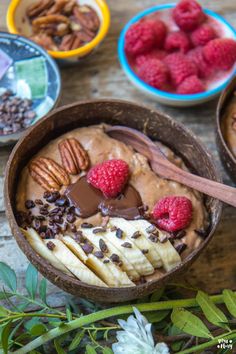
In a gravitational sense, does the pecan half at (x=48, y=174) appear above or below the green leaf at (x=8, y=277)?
above

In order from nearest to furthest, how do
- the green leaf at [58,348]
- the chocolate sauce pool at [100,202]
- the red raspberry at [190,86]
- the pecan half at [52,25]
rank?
the green leaf at [58,348] < the chocolate sauce pool at [100,202] < the red raspberry at [190,86] < the pecan half at [52,25]

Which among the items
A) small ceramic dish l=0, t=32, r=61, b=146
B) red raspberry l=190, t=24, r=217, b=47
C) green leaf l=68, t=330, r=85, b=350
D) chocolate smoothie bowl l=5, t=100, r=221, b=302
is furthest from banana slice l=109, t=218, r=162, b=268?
red raspberry l=190, t=24, r=217, b=47

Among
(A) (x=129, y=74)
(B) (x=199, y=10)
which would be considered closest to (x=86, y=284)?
(A) (x=129, y=74)

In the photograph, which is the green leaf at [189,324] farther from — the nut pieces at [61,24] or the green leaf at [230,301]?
the nut pieces at [61,24]

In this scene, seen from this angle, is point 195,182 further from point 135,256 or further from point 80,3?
point 80,3

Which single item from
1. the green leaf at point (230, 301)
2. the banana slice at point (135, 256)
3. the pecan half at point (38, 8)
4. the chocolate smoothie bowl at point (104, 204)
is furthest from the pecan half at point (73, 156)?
the pecan half at point (38, 8)

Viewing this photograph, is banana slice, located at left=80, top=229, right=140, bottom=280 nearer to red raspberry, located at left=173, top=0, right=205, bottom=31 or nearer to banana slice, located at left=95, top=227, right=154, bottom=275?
banana slice, located at left=95, top=227, right=154, bottom=275

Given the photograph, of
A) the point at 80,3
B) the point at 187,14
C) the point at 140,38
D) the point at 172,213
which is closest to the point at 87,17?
the point at 80,3

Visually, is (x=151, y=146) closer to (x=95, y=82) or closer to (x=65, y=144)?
(x=65, y=144)
